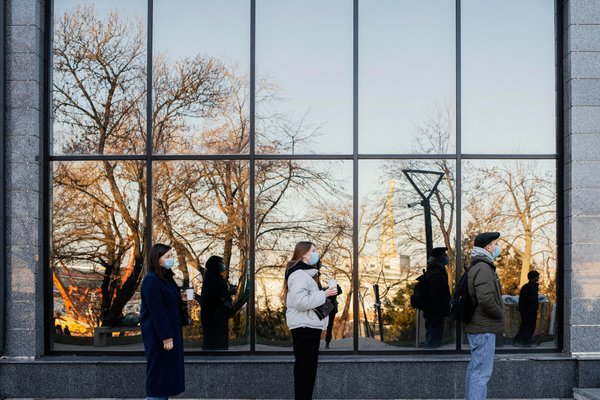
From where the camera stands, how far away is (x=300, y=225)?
26.1ft

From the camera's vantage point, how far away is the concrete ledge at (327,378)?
7359 mm

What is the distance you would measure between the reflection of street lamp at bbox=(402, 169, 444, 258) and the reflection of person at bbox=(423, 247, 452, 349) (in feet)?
0.81

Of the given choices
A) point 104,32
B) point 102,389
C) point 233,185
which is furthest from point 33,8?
point 102,389

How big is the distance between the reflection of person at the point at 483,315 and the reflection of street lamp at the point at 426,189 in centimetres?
154

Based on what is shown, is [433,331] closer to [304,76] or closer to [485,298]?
[485,298]

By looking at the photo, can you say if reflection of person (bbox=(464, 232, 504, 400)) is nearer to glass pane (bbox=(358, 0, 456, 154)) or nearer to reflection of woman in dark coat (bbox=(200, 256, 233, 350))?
glass pane (bbox=(358, 0, 456, 154))

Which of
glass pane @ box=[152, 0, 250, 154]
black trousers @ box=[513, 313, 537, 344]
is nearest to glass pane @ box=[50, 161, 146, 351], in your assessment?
glass pane @ box=[152, 0, 250, 154]

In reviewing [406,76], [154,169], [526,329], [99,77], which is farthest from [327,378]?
[99,77]

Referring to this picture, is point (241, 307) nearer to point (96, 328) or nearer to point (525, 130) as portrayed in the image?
point (96, 328)

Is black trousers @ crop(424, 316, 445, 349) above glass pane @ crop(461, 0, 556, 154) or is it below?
below

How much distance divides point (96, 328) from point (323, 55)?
422 cm

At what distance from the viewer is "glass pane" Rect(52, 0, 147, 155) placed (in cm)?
791

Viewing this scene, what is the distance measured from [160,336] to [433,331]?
3.51 metres

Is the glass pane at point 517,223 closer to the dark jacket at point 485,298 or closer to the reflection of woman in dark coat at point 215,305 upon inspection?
the dark jacket at point 485,298
